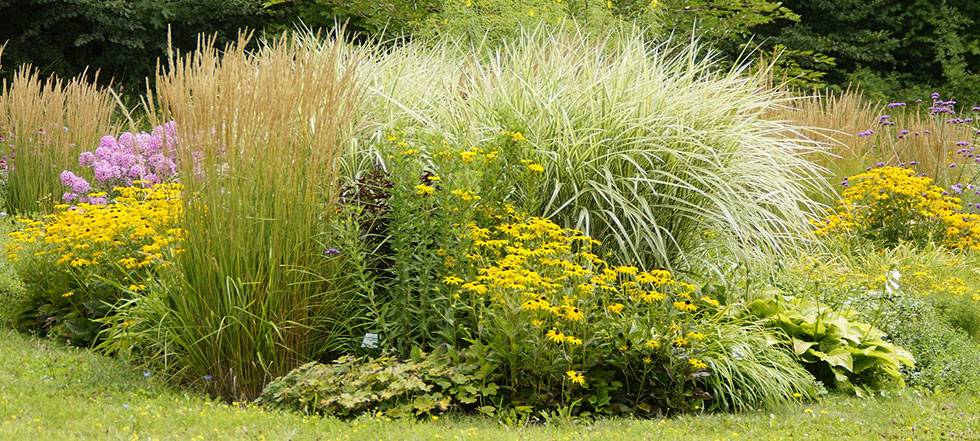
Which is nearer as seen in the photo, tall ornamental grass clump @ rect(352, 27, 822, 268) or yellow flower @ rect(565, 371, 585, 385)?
yellow flower @ rect(565, 371, 585, 385)

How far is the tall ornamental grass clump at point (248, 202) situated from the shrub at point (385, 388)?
21 cm

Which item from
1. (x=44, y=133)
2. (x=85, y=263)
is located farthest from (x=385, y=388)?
(x=44, y=133)

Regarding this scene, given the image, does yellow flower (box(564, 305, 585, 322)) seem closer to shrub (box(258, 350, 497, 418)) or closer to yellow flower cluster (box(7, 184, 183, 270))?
shrub (box(258, 350, 497, 418))

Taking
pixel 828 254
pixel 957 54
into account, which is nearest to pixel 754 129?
pixel 828 254

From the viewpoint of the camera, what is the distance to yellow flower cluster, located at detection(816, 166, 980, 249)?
7.29 metres

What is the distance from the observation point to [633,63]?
5.82 metres

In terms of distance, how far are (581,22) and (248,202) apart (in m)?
6.23

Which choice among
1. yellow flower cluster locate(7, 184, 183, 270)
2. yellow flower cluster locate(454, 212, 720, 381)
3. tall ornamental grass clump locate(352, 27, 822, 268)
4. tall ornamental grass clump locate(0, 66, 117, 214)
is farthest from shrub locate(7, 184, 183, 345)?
tall ornamental grass clump locate(0, 66, 117, 214)

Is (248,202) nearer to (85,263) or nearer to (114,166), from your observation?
(85,263)

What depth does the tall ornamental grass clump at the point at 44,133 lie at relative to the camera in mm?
7844

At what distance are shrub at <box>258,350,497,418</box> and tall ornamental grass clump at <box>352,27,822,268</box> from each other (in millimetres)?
995

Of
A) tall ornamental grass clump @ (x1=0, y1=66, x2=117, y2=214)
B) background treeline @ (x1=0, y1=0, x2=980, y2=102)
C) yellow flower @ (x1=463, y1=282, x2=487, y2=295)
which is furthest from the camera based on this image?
background treeline @ (x1=0, y1=0, x2=980, y2=102)

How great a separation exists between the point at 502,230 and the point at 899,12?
16954 millimetres

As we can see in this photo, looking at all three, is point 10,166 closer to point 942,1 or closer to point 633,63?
point 633,63
